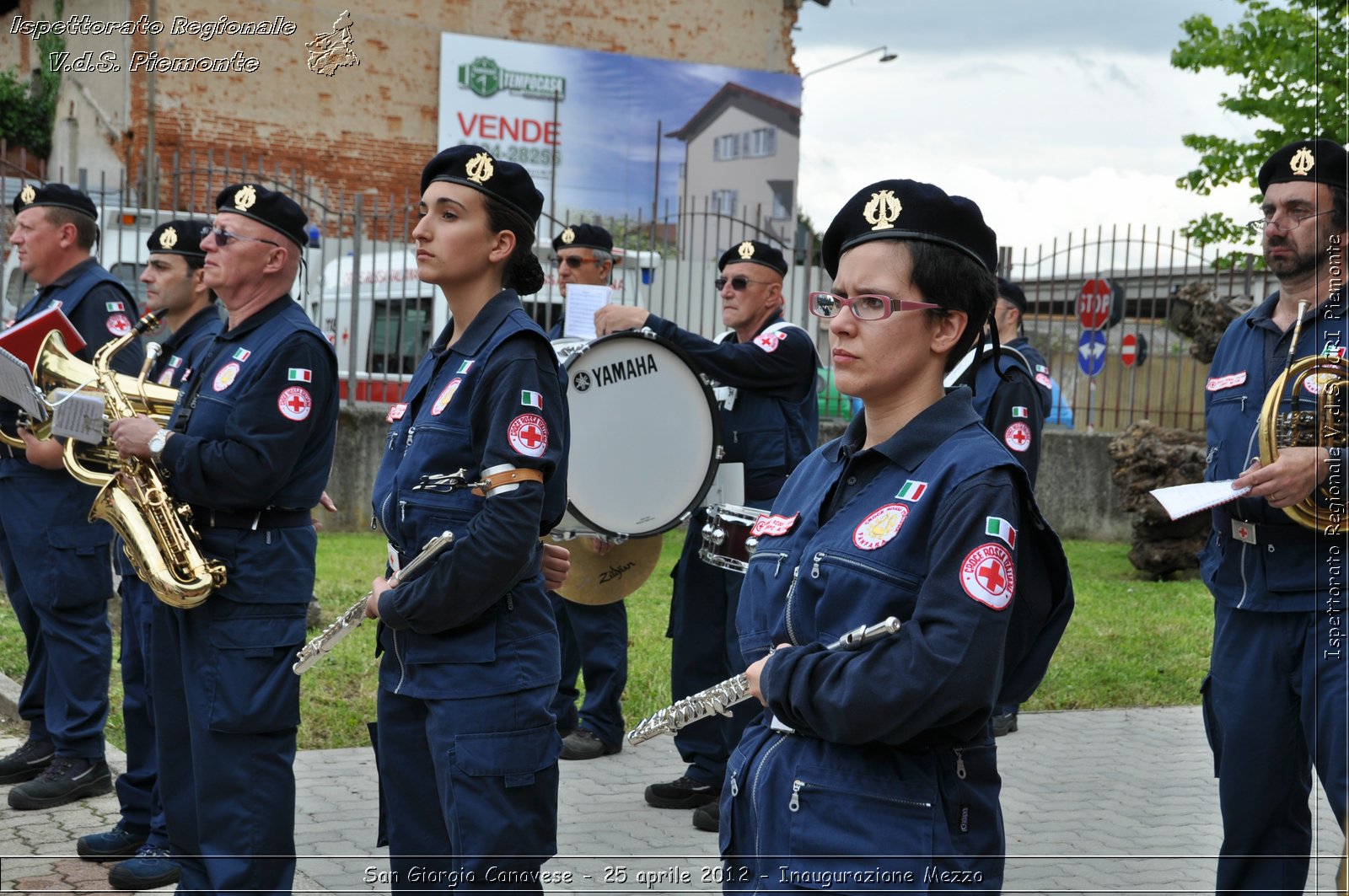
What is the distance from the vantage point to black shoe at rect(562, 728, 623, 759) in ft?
22.0

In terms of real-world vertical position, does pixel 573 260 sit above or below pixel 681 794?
above

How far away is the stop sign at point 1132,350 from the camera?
14.9 m

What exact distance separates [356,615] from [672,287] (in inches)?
454

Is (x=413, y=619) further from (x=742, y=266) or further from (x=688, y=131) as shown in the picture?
Answer: (x=688, y=131)

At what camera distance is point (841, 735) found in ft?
7.61

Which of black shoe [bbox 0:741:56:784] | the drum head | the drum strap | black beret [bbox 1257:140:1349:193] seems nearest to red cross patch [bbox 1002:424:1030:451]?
the drum head

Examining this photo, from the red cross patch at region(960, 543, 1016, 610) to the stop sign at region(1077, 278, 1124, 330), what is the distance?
13.1 meters

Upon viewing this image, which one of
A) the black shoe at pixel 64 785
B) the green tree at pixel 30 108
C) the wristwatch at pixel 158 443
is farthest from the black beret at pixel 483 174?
the green tree at pixel 30 108

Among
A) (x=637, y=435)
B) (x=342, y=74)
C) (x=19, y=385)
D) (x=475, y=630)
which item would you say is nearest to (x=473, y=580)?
(x=475, y=630)

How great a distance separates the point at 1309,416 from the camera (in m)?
3.82

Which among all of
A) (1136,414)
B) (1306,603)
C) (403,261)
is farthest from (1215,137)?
(1306,603)

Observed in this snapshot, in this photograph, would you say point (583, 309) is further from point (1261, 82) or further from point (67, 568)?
point (1261, 82)

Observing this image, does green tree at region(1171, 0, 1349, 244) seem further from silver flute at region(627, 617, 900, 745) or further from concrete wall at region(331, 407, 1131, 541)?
silver flute at region(627, 617, 900, 745)

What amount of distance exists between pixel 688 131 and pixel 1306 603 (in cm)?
2813
